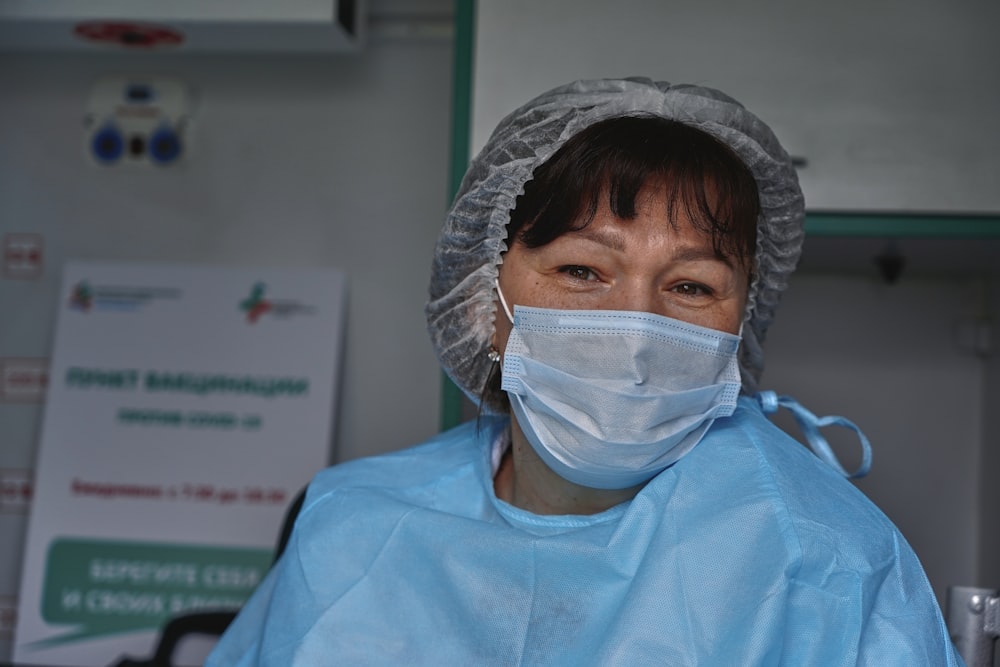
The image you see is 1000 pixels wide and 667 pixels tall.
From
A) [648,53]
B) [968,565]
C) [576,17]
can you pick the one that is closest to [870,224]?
[648,53]

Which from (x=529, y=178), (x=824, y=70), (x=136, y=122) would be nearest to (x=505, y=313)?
(x=529, y=178)

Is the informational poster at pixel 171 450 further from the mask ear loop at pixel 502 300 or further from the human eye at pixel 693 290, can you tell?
the human eye at pixel 693 290

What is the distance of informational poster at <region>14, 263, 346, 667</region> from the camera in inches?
79.7

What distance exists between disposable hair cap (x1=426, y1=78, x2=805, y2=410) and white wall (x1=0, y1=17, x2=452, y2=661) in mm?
946

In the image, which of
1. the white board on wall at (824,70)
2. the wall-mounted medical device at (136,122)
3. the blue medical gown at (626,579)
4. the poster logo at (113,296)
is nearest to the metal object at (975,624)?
the blue medical gown at (626,579)

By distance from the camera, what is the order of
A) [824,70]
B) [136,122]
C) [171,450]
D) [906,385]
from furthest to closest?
1. [136,122]
2. [171,450]
3. [906,385]
4. [824,70]

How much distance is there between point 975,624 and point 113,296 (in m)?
1.81

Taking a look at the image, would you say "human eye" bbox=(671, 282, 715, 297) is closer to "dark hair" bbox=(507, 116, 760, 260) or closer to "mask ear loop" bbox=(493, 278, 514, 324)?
"dark hair" bbox=(507, 116, 760, 260)

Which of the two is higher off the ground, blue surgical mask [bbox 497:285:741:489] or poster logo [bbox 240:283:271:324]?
blue surgical mask [bbox 497:285:741:489]

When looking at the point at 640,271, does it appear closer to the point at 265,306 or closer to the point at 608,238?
the point at 608,238

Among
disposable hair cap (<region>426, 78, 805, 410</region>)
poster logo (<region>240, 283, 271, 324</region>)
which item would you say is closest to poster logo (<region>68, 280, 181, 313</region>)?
poster logo (<region>240, 283, 271, 324</region>)

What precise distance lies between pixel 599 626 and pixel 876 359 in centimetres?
122

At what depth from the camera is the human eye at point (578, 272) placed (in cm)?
98

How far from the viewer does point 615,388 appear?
920mm
